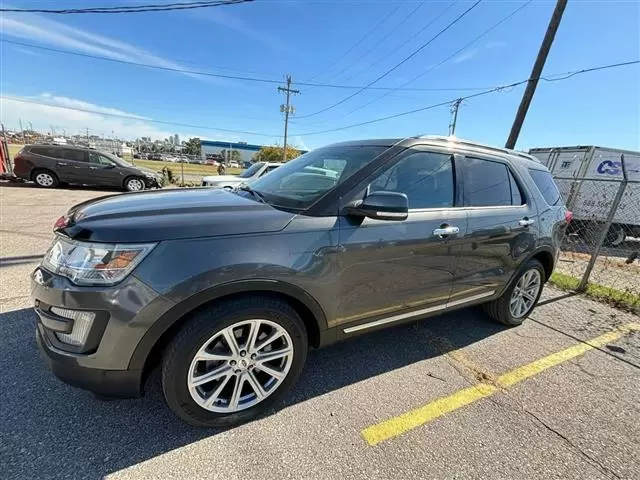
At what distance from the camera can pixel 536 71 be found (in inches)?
351

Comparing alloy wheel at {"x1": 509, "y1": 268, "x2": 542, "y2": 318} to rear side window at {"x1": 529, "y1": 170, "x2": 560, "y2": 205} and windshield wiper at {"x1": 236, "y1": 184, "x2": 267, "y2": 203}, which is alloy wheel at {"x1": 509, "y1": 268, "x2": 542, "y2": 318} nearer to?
rear side window at {"x1": 529, "y1": 170, "x2": 560, "y2": 205}

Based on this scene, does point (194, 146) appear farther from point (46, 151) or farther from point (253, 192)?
point (253, 192)

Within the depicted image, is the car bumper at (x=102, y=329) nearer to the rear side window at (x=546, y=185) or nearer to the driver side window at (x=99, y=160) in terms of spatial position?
the rear side window at (x=546, y=185)

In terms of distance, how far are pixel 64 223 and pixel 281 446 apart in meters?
1.91

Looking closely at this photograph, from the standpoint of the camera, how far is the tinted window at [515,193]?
10.9 feet

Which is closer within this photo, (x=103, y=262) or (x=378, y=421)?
(x=103, y=262)

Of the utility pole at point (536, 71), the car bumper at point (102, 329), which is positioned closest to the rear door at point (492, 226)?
the car bumper at point (102, 329)

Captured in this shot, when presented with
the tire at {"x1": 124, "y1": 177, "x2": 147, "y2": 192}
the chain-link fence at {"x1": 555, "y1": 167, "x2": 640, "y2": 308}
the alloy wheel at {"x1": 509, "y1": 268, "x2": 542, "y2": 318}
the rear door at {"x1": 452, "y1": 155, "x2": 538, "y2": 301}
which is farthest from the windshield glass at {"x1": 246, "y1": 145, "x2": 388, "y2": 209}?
the tire at {"x1": 124, "y1": 177, "x2": 147, "y2": 192}

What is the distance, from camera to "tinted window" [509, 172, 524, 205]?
A: 333 cm

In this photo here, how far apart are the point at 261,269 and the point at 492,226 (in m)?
2.23

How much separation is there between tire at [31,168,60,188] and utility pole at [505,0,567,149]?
51.2 feet

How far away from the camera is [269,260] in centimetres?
194

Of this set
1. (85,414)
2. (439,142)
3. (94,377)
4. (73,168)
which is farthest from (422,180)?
(73,168)

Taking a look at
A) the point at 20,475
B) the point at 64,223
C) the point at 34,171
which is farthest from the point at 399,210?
the point at 34,171
